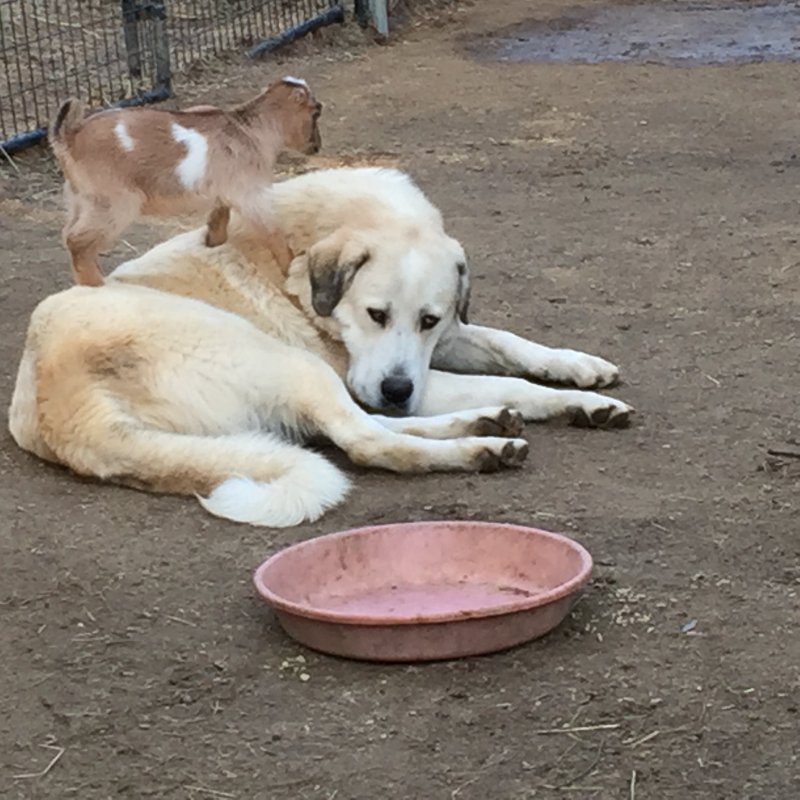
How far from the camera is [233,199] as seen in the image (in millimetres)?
4762

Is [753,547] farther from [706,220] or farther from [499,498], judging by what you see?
[706,220]

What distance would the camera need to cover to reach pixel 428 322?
4523 mm

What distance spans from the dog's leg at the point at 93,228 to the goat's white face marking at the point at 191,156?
18cm

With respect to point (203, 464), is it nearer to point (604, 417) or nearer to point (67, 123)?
point (604, 417)

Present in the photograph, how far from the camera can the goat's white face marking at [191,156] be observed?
503 centimetres

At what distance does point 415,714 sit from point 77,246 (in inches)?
101

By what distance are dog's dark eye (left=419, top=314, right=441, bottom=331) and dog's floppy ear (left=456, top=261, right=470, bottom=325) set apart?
0.14 meters

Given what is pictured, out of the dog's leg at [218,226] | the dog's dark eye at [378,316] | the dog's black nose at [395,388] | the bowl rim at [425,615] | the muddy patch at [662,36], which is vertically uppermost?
the dog's leg at [218,226]

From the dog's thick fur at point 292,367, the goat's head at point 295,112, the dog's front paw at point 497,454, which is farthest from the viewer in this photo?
the goat's head at point 295,112

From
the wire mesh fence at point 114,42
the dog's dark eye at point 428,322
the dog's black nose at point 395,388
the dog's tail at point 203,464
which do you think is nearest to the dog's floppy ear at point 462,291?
the dog's dark eye at point 428,322

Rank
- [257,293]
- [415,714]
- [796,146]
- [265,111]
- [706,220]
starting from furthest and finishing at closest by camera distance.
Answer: [796,146]
[706,220]
[265,111]
[257,293]
[415,714]

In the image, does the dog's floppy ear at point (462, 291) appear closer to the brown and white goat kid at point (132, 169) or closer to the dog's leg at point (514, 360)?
the dog's leg at point (514, 360)

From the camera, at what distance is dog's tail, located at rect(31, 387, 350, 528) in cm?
379

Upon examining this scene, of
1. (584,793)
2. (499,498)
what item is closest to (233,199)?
(499,498)
